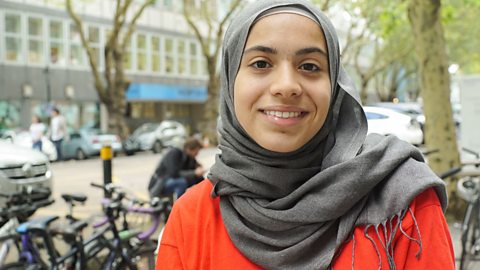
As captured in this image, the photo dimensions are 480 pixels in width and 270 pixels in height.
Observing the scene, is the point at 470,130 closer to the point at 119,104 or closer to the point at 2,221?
the point at 2,221

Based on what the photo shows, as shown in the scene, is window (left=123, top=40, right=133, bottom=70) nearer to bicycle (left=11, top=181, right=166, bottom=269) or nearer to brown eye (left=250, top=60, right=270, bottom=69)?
bicycle (left=11, top=181, right=166, bottom=269)

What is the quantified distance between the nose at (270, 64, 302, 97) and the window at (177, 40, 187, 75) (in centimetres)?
3576

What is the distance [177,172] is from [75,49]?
23631 millimetres

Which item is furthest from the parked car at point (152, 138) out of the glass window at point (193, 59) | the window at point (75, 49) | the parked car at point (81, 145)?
the glass window at point (193, 59)

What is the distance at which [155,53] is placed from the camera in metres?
35.3

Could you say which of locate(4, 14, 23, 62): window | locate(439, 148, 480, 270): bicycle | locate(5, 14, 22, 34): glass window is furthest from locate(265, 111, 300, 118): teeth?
locate(5, 14, 22, 34): glass window

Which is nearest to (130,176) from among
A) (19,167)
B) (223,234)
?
(19,167)

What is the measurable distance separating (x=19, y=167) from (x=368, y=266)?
305 inches

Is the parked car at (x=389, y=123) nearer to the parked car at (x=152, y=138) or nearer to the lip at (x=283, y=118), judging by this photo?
the lip at (x=283, y=118)

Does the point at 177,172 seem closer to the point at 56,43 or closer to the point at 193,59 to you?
the point at 56,43

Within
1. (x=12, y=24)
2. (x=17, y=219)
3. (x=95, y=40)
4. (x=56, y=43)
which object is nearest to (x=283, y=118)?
(x=17, y=219)

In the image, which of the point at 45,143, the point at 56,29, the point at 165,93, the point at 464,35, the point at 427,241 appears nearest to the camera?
the point at 427,241

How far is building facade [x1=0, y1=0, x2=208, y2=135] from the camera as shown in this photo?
2712 cm

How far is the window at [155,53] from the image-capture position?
115ft
